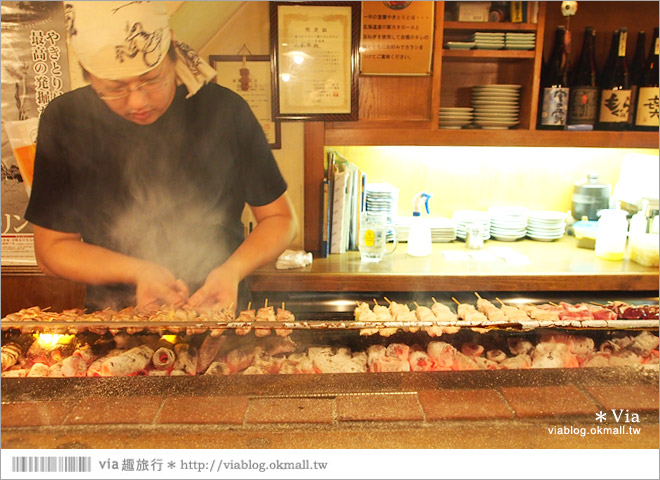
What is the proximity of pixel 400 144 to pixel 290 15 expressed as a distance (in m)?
0.83

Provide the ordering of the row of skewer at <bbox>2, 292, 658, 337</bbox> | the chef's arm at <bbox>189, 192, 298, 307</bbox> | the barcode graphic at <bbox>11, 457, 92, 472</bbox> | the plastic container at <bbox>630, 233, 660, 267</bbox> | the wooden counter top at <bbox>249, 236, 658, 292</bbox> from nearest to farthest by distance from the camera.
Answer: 1. the barcode graphic at <bbox>11, 457, 92, 472</bbox>
2. the row of skewer at <bbox>2, 292, 658, 337</bbox>
3. the chef's arm at <bbox>189, 192, 298, 307</bbox>
4. the wooden counter top at <bbox>249, 236, 658, 292</bbox>
5. the plastic container at <bbox>630, 233, 660, 267</bbox>

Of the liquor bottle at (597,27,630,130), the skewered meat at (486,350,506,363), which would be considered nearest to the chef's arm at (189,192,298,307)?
the skewered meat at (486,350,506,363)

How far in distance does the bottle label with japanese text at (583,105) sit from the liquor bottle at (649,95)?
26cm

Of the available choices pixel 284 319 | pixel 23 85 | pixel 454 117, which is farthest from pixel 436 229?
pixel 23 85

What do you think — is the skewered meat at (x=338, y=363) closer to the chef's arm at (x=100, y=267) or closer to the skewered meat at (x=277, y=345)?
the skewered meat at (x=277, y=345)

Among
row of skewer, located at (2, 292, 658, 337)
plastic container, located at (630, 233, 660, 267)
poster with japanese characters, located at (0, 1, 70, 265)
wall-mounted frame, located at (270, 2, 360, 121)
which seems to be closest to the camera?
row of skewer, located at (2, 292, 658, 337)

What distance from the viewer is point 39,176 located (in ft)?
6.32

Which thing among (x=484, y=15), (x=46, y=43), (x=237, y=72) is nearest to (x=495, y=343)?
(x=237, y=72)

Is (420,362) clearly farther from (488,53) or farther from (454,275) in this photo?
(488,53)

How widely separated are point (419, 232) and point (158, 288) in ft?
4.41

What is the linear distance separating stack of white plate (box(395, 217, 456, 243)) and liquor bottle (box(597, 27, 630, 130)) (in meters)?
1.00

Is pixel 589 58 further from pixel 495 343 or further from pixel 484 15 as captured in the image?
pixel 495 343

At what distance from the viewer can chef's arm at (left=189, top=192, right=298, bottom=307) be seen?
6.87ft

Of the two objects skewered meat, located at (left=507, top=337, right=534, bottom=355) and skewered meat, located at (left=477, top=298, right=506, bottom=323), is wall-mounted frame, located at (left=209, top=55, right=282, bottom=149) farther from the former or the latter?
skewered meat, located at (left=507, top=337, right=534, bottom=355)
